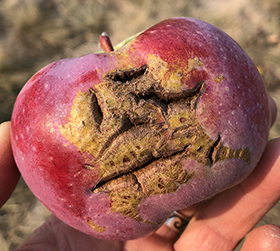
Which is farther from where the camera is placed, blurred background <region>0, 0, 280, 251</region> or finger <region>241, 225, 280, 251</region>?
blurred background <region>0, 0, 280, 251</region>

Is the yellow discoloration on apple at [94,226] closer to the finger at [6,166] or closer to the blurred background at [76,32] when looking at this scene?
the finger at [6,166]

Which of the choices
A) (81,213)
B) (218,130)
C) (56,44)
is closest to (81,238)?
(81,213)

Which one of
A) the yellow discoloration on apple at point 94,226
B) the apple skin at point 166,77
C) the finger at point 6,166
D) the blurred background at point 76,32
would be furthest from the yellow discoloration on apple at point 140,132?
the blurred background at point 76,32

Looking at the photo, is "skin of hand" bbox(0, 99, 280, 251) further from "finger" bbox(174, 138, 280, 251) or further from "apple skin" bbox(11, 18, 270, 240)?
"apple skin" bbox(11, 18, 270, 240)

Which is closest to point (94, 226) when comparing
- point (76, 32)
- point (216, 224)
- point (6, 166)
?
point (6, 166)

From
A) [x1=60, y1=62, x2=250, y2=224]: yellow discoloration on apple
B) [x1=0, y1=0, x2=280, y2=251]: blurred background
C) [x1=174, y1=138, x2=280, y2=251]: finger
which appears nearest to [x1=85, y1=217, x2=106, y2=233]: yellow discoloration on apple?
[x1=60, y1=62, x2=250, y2=224]: yellow discoloration on apple

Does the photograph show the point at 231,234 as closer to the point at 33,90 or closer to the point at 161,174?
the point at 161,174
